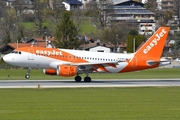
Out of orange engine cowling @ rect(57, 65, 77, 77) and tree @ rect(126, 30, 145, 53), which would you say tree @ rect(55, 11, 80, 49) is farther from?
orange engine cowling @ rect(57, 65, 77, 77)

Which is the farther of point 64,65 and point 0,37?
point 0,37

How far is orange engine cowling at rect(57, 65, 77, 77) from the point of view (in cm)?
5334

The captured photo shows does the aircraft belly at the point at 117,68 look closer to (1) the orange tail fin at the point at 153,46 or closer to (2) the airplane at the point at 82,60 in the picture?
(2) the airplane at the point at 82,60

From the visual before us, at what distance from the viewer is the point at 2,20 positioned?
161 metres

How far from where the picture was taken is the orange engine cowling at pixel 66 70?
175ft

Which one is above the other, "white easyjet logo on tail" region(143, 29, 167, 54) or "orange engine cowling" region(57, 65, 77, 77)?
"white easyjet logo on tail" region(143, 29, 167, 54)

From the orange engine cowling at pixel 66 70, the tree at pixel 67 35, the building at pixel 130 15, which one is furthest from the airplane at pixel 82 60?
the building at pixel 130 15

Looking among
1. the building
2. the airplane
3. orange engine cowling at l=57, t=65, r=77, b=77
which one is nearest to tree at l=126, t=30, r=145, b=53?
the building

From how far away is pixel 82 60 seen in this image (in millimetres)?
55719
